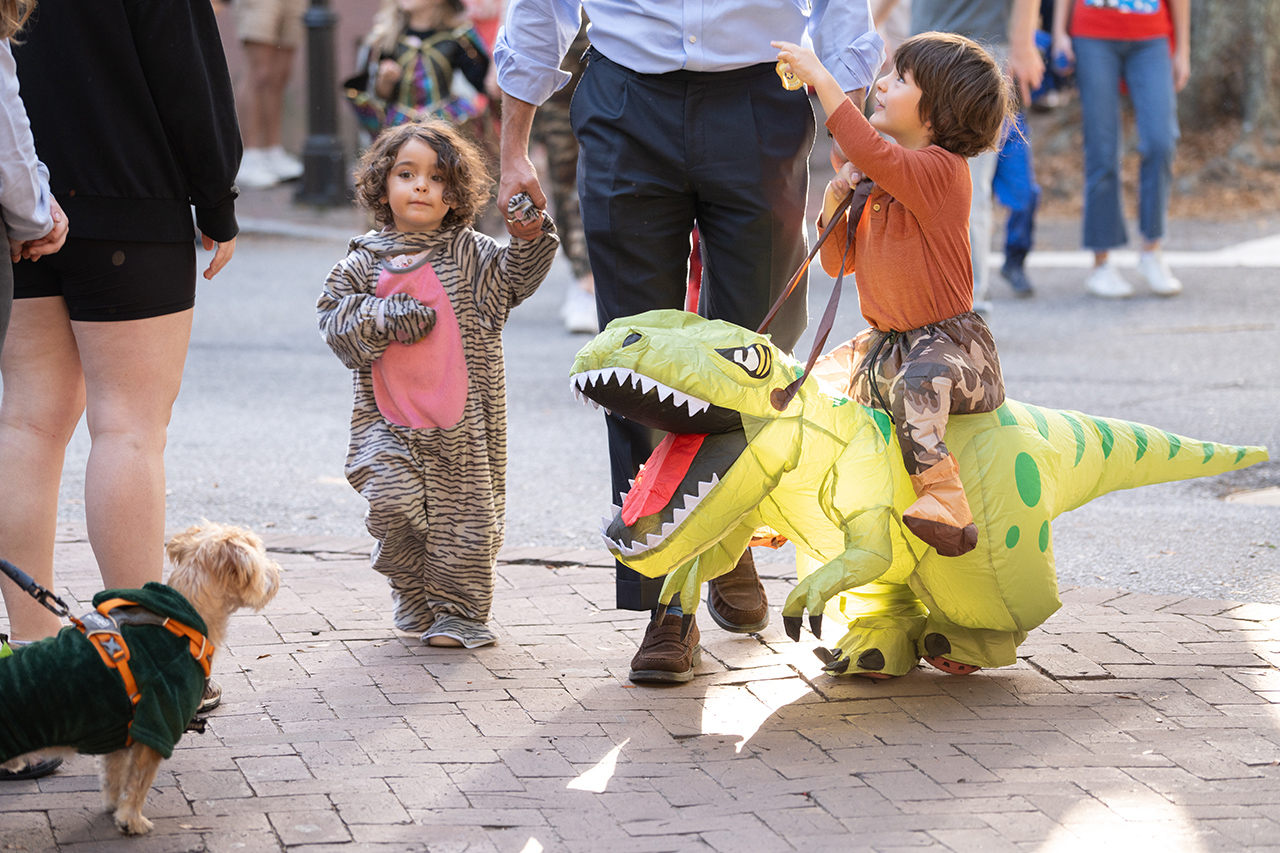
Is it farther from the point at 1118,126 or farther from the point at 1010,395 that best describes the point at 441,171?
the point at 1118,126

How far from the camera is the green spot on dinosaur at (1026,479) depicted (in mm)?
3494

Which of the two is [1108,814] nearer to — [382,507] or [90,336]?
[382,507]

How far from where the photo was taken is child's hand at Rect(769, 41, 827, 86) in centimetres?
334

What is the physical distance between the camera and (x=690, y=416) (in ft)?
11.1

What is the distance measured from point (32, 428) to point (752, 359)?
64.7 inches

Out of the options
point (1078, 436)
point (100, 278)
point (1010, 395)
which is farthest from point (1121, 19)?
point (100, 278)

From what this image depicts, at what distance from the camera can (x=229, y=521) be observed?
555cm

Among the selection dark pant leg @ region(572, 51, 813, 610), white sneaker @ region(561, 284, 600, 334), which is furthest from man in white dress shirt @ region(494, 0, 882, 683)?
white sneaker @ region(561, 284, 600, 334)

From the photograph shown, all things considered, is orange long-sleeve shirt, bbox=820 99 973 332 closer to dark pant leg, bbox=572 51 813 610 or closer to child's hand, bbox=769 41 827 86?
child's hand, bbox=769 41 827 86

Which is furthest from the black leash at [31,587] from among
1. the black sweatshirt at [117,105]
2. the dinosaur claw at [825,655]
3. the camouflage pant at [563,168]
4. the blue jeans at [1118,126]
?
the blue jeans at [1118,126]

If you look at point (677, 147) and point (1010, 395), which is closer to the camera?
point (677, 147)

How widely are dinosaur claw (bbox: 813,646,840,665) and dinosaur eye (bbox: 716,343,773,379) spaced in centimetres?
73

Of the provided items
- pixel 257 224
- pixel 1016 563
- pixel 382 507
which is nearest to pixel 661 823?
pixel 1016 563

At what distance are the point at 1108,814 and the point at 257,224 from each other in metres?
12.5
